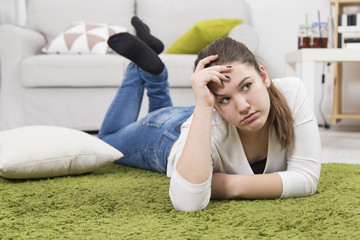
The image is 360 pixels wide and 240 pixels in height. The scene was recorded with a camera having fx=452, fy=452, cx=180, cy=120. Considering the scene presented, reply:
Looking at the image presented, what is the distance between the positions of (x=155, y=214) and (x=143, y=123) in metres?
0.62

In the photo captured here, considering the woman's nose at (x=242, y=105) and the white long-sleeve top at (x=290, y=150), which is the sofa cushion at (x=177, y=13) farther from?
the woman's nose at (x=242, y=105)

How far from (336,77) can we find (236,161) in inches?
89.6

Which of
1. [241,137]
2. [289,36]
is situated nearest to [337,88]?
[289,36]

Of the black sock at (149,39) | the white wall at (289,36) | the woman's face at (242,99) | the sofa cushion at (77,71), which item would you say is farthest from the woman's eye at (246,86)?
the white wall at (289,36)

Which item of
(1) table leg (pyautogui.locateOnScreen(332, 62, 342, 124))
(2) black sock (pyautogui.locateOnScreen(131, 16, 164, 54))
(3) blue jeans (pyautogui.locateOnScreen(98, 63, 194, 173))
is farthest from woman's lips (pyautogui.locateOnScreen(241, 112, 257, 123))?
(1) table leg (pyautogui.locateOnScreen(332, 62, 342, 124))

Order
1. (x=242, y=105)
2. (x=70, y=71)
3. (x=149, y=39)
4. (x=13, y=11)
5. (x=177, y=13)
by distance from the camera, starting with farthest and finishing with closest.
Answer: (x=13, y=11)
(x=177, y=13)
(x=70, y=71)
(x=149, y=39)
(x=242, y=105)

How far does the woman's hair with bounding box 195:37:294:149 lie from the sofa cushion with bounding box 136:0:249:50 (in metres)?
2.31

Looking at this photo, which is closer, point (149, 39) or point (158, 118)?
point (158, 118)

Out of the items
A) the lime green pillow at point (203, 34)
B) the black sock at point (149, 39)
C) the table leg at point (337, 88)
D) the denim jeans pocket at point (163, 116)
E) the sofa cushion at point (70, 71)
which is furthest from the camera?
the table leg at point (337, 88)

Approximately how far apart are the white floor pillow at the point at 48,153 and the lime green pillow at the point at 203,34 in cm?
159

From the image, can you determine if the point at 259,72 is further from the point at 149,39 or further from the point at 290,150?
the point at 149,39

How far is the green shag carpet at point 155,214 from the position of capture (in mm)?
830

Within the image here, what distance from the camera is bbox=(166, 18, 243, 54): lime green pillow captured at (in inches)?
113

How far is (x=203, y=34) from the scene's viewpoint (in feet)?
9.46
